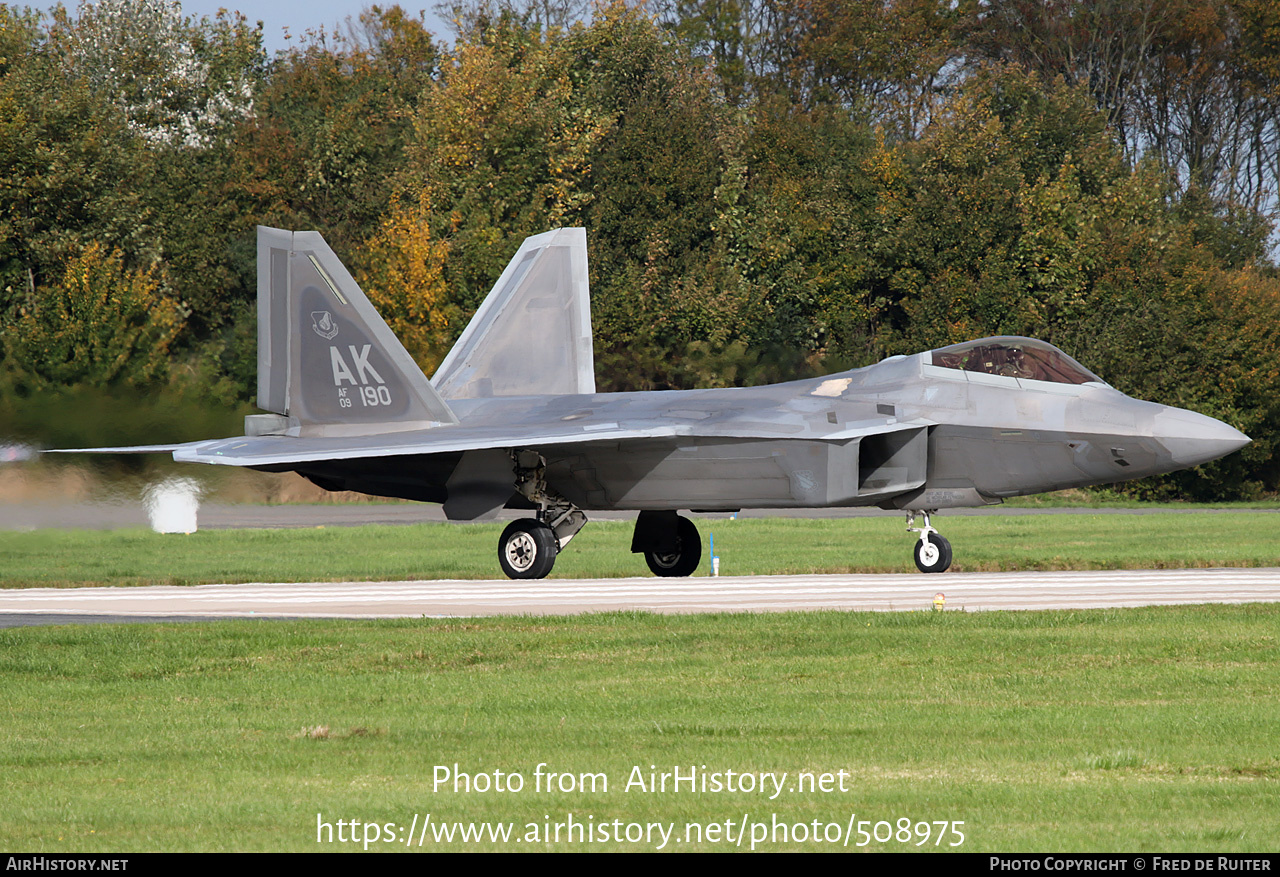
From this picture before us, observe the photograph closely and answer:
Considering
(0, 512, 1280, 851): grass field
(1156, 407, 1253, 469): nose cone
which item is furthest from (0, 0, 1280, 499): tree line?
(0, 512, 1280, 851): grass field

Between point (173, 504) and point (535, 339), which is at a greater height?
point (535, 339)

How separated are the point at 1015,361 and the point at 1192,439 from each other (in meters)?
2.19

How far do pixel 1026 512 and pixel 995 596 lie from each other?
78.2ft

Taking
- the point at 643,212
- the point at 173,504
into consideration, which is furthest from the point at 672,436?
the point at 643,212

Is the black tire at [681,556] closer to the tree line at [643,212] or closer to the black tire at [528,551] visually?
the black tire at [528,551]

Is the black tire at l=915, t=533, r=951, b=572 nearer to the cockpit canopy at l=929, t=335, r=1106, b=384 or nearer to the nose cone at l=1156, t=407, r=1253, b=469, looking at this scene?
the cockpit canopy at l=929, t=335, r=1106, b=384

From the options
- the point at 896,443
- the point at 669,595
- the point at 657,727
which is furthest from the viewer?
the point at 896,443

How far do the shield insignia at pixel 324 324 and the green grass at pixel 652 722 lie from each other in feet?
23.3

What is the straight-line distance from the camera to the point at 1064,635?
11.6 metres

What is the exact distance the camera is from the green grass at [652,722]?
19.7ft

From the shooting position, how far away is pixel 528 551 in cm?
1878

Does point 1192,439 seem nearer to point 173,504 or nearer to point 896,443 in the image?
point 896,443

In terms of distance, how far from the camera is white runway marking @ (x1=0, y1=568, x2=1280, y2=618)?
1430cm

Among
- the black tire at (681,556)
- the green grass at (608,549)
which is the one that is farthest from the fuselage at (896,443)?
the green grass at (608,549)
